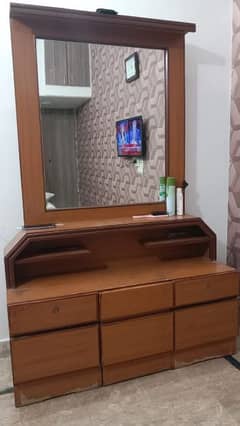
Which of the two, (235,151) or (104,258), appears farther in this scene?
(235,151)

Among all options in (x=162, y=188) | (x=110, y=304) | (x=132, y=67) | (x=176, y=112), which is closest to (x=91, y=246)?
(x=110, y=304)

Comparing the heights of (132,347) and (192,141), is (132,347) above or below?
below

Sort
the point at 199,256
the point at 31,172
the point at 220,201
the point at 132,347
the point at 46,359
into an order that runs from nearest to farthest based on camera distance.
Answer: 1. the point at 46,359
2. the point at 132,347
3. the point at 31,172
4. the point at 199,256
5. the point at 220,201

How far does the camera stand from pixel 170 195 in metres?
2.02

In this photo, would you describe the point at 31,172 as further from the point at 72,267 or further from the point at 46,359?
the point at 46,359

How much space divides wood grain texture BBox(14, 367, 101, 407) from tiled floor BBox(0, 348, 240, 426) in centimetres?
3

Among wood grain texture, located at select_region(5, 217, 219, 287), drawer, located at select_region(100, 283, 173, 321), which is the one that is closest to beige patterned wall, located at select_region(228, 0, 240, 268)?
wood grain texture, located at select_region(5, 217, 219, 287)

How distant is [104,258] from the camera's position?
78.5 inches

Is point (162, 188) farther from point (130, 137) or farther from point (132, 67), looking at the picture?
point (132, 67)

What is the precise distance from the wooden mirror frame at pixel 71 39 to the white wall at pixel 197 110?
0.45ft

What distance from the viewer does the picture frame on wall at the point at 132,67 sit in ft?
6.41

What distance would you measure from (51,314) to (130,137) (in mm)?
1104

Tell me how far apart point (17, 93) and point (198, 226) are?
4.07ft

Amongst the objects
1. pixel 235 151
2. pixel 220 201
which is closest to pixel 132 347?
pixel 220 201
